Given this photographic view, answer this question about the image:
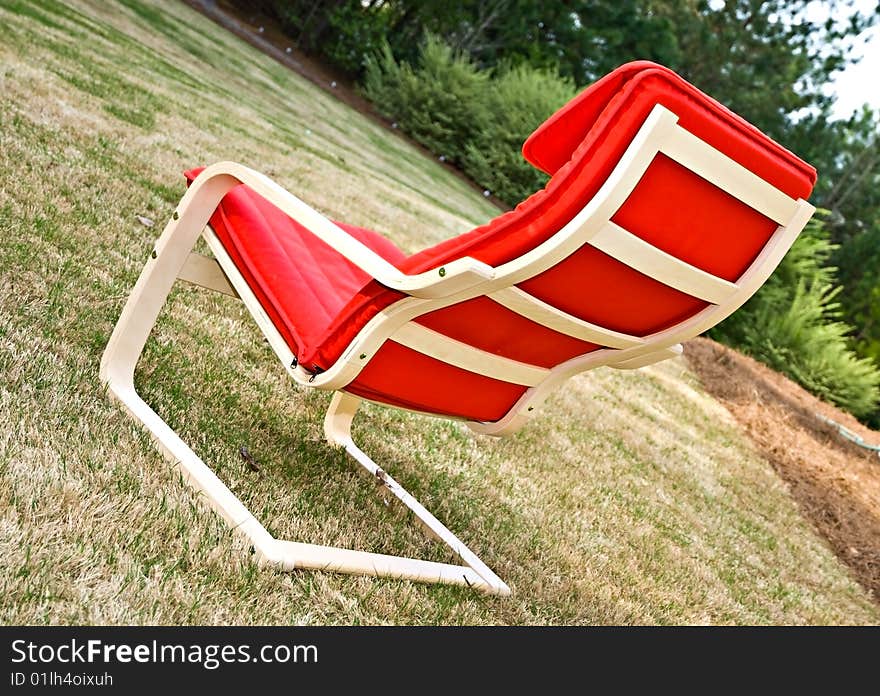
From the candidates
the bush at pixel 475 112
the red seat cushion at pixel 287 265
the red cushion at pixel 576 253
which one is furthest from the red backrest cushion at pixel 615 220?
the bush at pixel 475 112

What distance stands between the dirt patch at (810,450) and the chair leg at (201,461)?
3609 millimetres

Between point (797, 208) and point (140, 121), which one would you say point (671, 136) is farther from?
point (140, 121)

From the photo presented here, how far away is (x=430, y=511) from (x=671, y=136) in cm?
175

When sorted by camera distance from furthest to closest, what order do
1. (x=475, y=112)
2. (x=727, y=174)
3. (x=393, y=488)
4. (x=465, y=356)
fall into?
(x=475, y=112), (x=393, y=488), (x=465, y=356), (x=727, y=174)

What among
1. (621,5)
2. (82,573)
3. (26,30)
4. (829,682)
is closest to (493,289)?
(82,573)

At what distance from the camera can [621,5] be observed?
94.5 ft

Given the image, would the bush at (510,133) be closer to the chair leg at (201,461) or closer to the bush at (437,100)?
the bush at (437,100)

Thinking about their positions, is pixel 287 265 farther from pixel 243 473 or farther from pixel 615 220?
pixel 615 220

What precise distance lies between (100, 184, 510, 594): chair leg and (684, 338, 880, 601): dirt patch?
142 inches

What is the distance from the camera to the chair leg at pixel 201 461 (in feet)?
6.93

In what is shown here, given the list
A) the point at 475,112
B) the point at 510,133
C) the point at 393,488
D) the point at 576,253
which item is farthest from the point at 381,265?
the point at 475,112

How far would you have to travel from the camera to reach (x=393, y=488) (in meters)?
2.80

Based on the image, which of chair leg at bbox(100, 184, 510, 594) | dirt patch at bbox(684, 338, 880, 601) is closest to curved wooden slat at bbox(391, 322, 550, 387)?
chair leg at bbox(100, 184, 510, 594)

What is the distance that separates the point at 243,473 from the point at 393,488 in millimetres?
547
